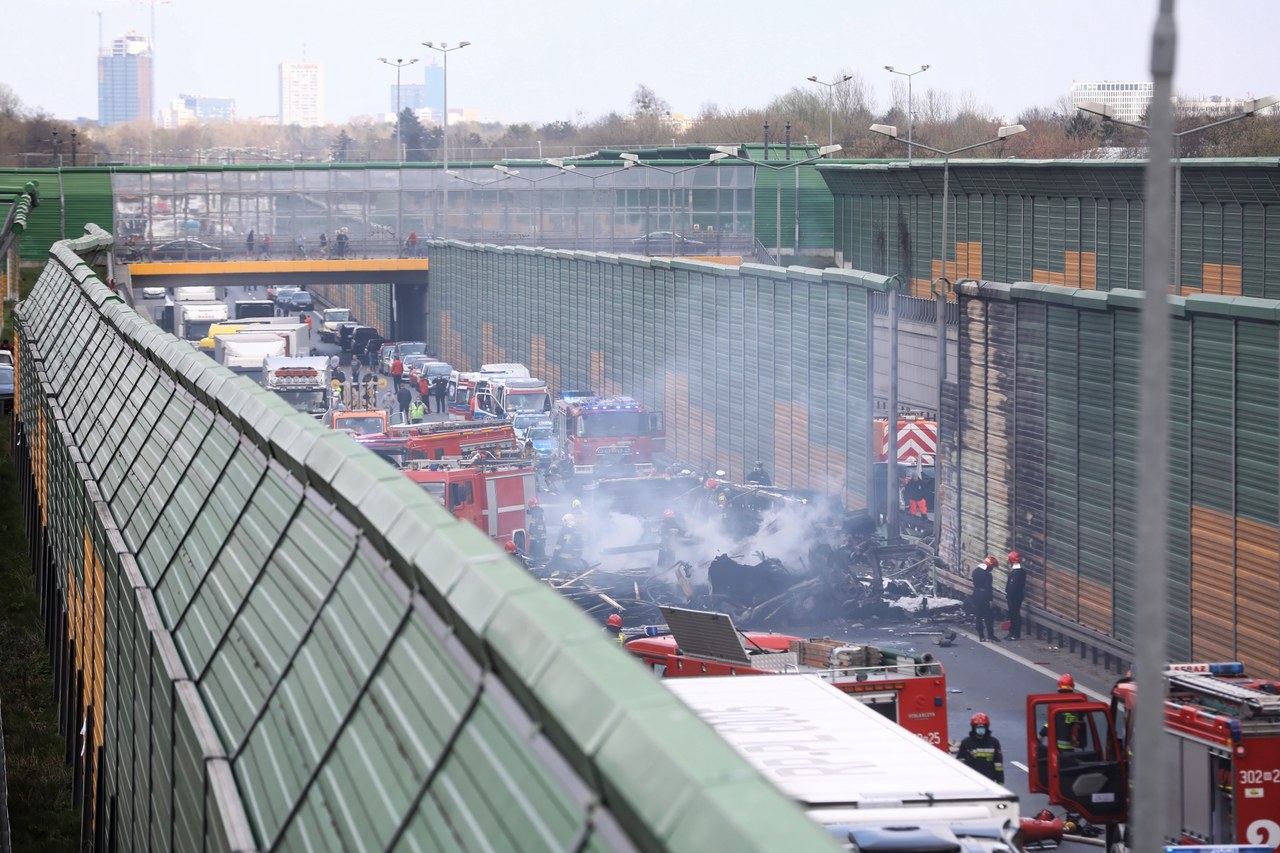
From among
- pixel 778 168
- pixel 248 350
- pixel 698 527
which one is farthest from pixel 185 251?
pixel 698 527

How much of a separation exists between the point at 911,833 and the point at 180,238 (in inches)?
2515

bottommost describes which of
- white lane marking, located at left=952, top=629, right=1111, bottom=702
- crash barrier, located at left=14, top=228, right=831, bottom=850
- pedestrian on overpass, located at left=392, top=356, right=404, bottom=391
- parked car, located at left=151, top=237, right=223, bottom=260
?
white lane marking, located at left=952, top=629, right=1111, bottom=702

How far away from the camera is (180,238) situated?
230 feet

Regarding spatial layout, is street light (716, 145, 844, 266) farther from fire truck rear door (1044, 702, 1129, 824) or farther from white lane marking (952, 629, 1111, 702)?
fire truck rear door (1044, 702, 1129, 824)

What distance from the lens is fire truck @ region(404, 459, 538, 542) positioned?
1172 inches

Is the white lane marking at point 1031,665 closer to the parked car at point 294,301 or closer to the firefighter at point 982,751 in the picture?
the firefighter at point 982,751

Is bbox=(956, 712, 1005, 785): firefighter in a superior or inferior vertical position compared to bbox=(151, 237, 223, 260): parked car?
inferior

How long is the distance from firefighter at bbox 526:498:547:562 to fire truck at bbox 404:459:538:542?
0.20 m

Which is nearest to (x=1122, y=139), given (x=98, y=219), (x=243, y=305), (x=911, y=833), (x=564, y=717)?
(x=243, y=305)

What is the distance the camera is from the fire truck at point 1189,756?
14.8 metres

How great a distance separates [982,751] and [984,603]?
9856mm

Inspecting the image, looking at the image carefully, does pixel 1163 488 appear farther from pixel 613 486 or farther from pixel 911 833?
pixel 613 486

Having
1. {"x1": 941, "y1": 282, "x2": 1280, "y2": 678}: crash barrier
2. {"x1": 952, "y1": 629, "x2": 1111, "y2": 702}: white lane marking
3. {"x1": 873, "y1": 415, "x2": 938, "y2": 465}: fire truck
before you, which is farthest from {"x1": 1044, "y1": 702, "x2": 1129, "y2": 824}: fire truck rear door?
{"x1": 873, "y1": 415, "x2": 938, "y2": 465}: fire truck

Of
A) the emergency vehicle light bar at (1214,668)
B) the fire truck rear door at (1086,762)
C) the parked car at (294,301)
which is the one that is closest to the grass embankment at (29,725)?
the fire truck rear door at (1086,762)
